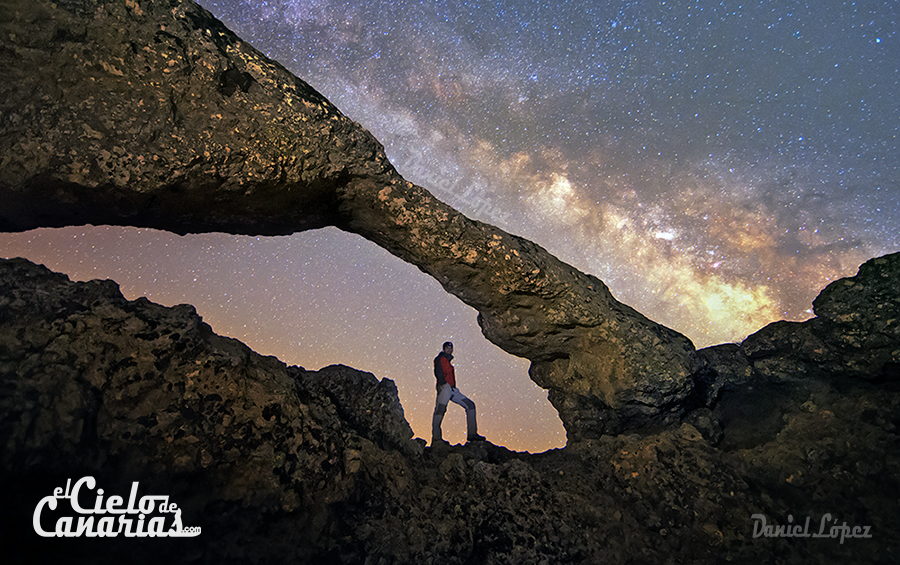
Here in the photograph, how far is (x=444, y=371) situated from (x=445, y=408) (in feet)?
1.96

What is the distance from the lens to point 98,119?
150 inches

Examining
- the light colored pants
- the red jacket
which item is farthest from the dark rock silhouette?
the red jacket

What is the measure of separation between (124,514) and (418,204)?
4.05m

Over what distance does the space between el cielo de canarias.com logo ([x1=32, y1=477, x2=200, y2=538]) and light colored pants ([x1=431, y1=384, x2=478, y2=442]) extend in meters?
3.80

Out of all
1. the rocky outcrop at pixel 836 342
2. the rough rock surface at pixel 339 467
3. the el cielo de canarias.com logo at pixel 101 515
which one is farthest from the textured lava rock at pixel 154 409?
the rocky outcrop at pixel 836 342

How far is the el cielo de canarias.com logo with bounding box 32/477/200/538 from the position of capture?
3.01 metres

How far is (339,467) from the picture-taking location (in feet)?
13.3

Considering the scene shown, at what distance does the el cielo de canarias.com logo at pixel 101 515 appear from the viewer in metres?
3.01

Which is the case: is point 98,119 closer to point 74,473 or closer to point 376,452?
point 74,473

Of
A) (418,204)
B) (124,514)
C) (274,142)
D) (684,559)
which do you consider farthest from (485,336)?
(124,514)
